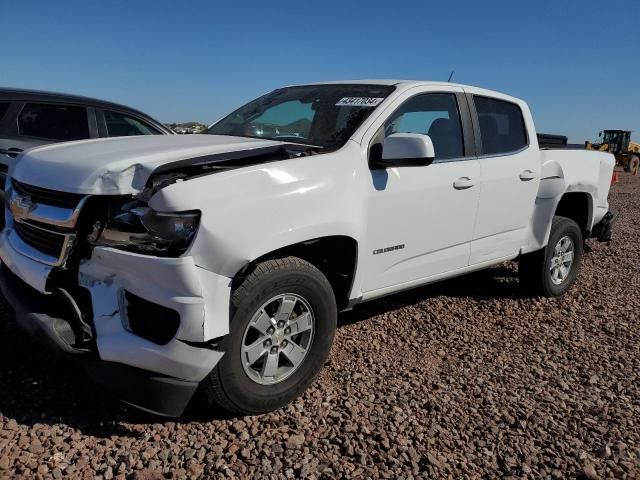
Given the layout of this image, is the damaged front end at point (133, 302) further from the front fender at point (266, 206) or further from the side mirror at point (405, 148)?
the side mirror at point (405, 148)

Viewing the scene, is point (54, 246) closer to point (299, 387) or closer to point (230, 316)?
point (230, 316)

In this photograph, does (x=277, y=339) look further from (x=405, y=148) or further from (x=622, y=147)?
(x=622, y=147)

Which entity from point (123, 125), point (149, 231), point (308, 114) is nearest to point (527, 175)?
point (308, 114)

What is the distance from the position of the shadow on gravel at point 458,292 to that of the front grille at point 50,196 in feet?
7.64

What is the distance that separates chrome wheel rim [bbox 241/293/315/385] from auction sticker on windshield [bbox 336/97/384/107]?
145 centimetres

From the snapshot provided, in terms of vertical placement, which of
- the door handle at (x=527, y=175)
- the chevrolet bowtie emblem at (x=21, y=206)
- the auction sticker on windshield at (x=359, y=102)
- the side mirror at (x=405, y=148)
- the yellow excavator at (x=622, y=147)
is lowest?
the yellow excavator at (x=622, y=147)

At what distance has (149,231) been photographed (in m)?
2.58

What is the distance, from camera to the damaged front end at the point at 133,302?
99.0 inches

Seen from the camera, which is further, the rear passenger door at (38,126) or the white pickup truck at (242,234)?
the rear passenger door at (38,126)

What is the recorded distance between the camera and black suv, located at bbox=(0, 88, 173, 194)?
5.76m

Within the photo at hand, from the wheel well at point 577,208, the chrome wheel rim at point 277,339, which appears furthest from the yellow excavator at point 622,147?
the chrome wheel rim at point 277,339

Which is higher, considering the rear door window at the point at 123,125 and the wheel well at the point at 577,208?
the rear door window at the point at 123,125

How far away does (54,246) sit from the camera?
2.87 meters

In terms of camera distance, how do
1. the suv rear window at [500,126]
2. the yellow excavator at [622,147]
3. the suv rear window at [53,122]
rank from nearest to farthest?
1. the suv rear window at [500,126]
2. the suv rear window at [53,122]
3. the yellow excavator at [622,147]
